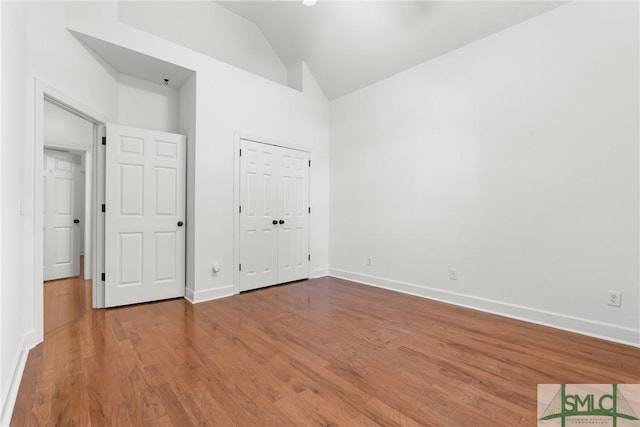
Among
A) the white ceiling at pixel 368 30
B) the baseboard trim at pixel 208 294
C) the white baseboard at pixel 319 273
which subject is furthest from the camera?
the white baseboard at pixel 319 273

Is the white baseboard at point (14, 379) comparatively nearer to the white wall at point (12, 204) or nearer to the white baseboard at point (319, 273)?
the white wall at point (12, 204)

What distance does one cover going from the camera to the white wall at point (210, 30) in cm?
341

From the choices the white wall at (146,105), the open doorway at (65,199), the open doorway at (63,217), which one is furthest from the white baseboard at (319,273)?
the open doorway at (63,217)

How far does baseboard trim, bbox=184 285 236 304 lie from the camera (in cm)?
340

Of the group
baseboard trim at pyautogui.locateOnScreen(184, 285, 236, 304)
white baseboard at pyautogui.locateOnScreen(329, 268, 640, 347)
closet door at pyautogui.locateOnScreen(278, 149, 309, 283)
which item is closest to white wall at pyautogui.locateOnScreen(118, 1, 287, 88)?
closet door at pyautogui.locateOnScreen(278, 149, 309, 283)

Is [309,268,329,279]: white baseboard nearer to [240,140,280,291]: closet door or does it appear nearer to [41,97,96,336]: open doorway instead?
[240,140,280,291]: closet door

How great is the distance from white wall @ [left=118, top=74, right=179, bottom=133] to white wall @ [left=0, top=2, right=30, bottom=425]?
141 cm

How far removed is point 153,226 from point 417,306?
10.6ft

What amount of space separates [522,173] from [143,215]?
416 cm

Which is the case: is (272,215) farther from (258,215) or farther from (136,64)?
(136,64)

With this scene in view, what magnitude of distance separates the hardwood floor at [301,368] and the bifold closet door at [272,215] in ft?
3.40

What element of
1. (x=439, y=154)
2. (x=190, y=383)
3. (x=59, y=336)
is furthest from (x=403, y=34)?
(x=59, y=336)

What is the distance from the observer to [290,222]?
4.42 m

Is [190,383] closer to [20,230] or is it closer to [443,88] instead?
[20,230]
